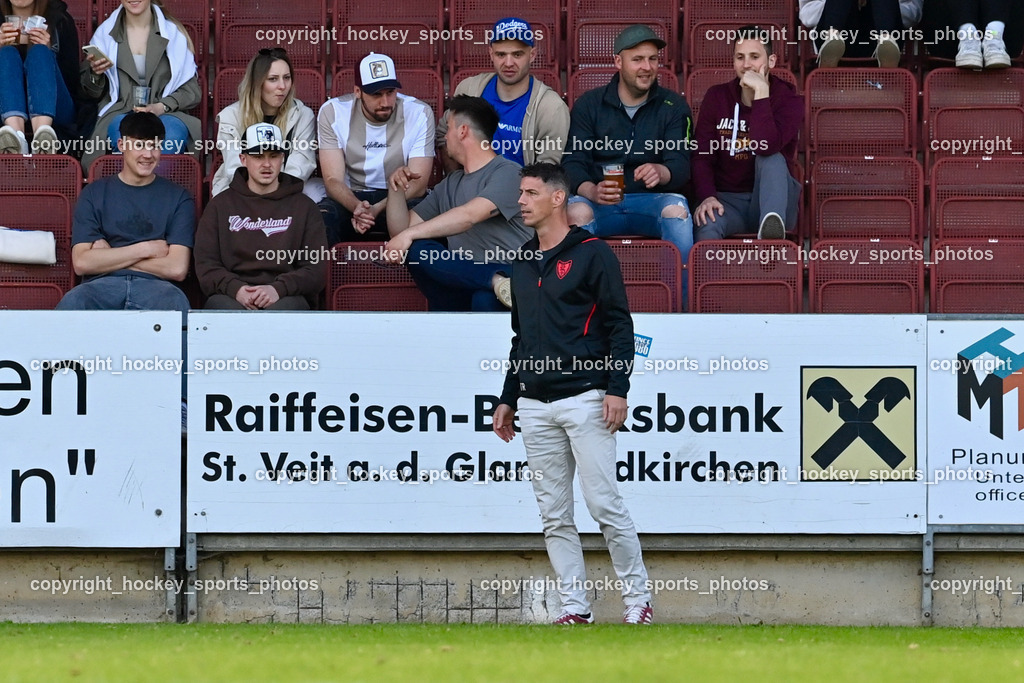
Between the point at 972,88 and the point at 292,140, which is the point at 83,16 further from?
the point at 972,88

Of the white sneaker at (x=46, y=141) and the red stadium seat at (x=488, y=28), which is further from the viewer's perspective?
the red stadium seat at (x=488, y=28)

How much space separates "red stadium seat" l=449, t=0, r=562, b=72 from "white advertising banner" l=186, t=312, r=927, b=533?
3680 mm

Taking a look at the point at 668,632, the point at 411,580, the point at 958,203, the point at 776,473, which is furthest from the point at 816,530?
the point at 958,203

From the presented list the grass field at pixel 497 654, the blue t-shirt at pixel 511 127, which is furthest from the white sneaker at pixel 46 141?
the grass field at pixel 497 654

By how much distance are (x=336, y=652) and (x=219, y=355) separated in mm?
2669

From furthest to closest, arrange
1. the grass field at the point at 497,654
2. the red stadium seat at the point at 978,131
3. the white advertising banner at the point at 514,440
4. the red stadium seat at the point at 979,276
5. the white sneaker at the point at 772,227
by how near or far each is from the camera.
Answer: the red stadium seat at the point at 978,131
the red stadium seat at the point at 979,276
the white sneaker at the point at 772,227
the white advertising banner at the point at 514,440
the grass field at the point at 497,654

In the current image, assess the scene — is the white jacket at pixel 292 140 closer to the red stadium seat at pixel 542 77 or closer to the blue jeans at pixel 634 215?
the red stadium seat at pixel 542 77

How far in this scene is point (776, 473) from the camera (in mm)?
8539

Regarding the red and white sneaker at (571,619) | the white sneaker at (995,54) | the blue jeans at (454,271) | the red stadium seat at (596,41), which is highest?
the red stadium seat at (596,41)

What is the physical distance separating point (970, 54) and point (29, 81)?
6627mm

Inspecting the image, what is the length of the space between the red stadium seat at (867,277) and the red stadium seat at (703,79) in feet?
6.61

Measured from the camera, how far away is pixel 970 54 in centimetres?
1118

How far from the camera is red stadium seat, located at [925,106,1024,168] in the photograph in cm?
1102

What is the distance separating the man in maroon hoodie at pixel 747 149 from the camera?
9.89 meters
